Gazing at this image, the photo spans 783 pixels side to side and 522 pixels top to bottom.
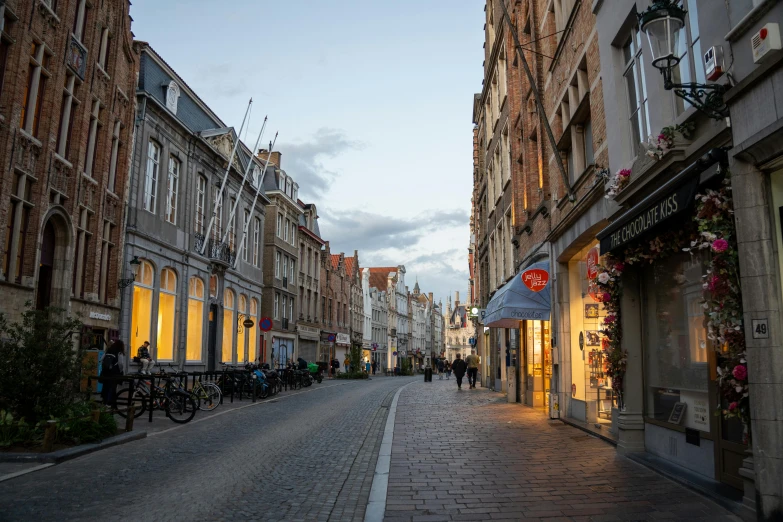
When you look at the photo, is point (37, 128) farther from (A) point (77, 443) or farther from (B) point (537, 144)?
(B) point (537, 144)

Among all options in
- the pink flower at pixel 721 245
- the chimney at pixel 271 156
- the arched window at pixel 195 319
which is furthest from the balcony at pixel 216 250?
the pink flower at pixel 721 245

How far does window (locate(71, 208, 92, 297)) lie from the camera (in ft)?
56.0

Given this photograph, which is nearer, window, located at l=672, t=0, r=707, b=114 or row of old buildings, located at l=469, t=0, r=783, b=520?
row of old buildings, located at l=469, t=0, r=783, b=520

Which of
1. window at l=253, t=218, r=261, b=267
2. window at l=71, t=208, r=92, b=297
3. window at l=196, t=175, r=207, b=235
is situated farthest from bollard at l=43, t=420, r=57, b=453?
window at l=253, t=218, r=261, b=267

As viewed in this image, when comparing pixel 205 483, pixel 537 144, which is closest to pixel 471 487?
pixel 205 483

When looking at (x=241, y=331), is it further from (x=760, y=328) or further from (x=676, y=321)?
(x=760, y=328)

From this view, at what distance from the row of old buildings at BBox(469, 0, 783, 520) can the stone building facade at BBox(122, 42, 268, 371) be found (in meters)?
13.2

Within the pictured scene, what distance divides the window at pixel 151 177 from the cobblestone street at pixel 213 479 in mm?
12232

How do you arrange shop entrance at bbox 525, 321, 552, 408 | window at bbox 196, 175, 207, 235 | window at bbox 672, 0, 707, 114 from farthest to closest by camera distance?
window at bbox 196, 175, 207, 235, shop entrance at bbox 525, 321, 552, 408, window at bbox 672, 0, 707, 114

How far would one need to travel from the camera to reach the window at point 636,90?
8.50 meters

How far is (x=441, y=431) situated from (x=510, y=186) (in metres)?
11.4

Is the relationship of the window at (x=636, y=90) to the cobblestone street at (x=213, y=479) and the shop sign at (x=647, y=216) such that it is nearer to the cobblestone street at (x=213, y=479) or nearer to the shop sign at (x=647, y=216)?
the shop sign at (x=647, y=216)

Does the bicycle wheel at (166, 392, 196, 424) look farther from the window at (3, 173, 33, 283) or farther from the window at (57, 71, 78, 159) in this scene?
the window at (57, 71, 78, 159)

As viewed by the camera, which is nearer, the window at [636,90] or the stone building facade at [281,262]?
the window at [636,90]
